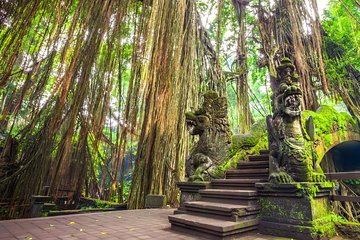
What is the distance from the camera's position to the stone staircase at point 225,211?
287 centimetres

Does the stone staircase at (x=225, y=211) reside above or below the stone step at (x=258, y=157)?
below

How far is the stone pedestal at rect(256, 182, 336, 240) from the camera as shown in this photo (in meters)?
2.86

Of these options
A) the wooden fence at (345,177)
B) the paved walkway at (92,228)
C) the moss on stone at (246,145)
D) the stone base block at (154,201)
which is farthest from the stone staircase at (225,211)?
the stone base block at (154,201)

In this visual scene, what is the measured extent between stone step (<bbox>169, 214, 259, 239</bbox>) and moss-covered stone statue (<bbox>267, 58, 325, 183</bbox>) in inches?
28.7

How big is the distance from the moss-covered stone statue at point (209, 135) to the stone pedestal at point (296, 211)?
1294 mm

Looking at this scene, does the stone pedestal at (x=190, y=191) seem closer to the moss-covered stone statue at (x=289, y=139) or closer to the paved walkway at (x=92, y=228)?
the paved walkway at (x=92, y=228)

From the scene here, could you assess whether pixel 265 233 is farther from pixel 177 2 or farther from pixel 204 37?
pixel 204 37

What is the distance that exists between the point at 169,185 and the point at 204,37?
395 centimetres

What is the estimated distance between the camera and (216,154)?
4539 millimetres

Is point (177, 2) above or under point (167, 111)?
above

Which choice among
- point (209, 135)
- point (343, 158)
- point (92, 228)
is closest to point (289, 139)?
point (209, 135)

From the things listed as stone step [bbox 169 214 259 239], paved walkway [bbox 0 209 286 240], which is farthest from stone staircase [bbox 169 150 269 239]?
paved walkway [bbox 0 209 286 240]

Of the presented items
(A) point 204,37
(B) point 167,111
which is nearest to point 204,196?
(B) point 167,111

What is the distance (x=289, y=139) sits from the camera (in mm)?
3398
